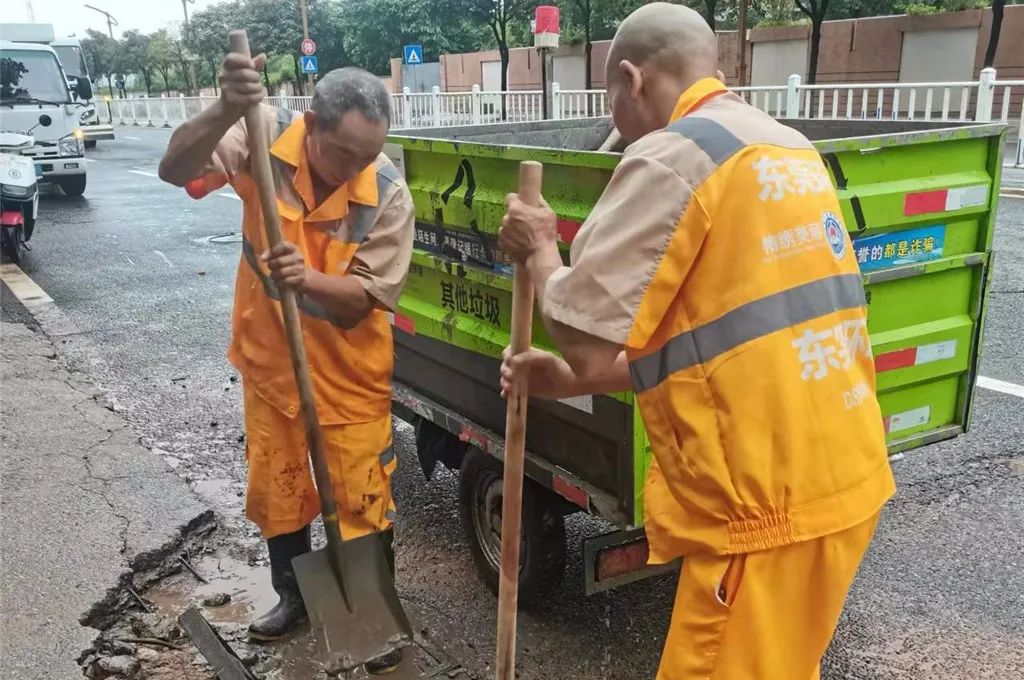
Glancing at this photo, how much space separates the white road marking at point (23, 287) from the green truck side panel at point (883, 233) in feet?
18.8

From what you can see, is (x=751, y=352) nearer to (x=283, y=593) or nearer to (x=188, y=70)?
(x=283, y=593)

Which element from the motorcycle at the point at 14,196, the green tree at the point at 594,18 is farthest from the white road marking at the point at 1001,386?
the green tree at the point at 594,18

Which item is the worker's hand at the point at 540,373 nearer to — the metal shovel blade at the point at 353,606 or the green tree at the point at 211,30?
the metal shovel blade at the point at 353,606

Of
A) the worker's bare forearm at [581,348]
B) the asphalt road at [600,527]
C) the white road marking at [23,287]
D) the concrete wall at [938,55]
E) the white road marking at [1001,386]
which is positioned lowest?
the asphalt road at [600,527]

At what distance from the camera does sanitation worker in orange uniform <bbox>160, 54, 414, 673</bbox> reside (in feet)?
8.70

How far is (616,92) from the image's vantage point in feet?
5.97

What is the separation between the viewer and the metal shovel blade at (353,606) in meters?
2.84

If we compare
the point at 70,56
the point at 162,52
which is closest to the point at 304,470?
the point at 70,56

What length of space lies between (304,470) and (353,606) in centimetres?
47

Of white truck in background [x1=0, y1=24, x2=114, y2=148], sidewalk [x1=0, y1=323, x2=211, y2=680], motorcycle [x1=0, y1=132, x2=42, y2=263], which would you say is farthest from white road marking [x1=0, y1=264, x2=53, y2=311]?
white truck in background [x1=0, y1=24, x2=114, y2=148]

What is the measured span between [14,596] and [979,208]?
3.67 m

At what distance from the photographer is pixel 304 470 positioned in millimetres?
3059

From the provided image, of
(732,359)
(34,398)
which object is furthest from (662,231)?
(34,398)

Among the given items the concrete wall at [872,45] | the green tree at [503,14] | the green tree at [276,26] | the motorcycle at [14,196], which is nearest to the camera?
the motorcycle at [14,196]
